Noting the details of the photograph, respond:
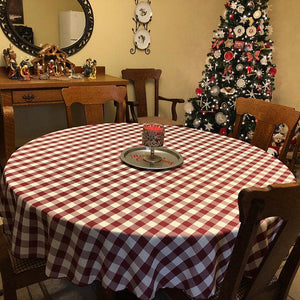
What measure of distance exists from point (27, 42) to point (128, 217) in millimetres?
2532

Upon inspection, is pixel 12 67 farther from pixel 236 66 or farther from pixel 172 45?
pixel 236 66

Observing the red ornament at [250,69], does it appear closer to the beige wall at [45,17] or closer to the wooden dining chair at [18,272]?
the beige wall at [45,17]

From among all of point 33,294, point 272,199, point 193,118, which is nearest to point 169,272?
point 272,199

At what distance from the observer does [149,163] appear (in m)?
1.31

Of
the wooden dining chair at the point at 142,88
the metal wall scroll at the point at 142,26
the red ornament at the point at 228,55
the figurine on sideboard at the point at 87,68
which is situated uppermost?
the metal wall scroll at the point at 142,26

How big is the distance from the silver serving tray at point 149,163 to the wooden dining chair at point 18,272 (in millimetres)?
509

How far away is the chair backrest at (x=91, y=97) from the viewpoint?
1.97 meters

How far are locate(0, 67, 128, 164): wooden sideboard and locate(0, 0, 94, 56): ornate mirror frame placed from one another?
373 millimetres

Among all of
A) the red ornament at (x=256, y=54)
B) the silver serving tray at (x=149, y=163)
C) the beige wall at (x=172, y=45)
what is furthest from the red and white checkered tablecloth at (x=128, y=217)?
the red ornament at (x=256, y=54)

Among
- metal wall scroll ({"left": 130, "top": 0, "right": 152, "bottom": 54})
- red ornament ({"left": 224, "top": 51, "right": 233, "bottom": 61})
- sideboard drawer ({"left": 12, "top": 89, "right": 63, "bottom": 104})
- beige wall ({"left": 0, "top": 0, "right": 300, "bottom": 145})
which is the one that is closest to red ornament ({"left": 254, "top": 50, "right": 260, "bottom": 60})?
red ornament ({"left": 224, "top": 51, "right": 233, "bottom": 61})

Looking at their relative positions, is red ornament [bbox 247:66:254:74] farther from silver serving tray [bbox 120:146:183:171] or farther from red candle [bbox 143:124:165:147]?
red candle [bbox 143:124:165:147]

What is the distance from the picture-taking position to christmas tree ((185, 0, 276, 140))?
3346mm

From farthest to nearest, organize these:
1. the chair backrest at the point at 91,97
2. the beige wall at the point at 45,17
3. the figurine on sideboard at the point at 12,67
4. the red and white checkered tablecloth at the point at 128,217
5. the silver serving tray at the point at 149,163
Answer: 1. the beige wall at the point at 45,17
2. the figurine on sideboard at the point at 12,67
3. the chair backrest at the point at 91,97
4. the silver serving tray at the point at 149,163
5. the red and white checkered tablecloth at the point at 128,217

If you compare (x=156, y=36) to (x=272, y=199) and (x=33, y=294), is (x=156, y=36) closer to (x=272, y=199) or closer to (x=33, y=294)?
(x=33, y=294)
